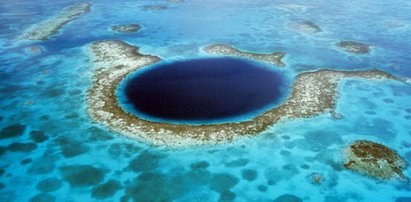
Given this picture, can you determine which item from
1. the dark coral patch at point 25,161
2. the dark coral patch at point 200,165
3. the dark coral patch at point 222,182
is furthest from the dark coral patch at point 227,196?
the dark coral patch at point 25,161

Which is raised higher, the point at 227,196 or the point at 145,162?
the point at 145,162

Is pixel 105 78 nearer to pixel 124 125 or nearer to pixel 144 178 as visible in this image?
pixel 124 125

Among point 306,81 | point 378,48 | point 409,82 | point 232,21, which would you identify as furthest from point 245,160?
point 232,21

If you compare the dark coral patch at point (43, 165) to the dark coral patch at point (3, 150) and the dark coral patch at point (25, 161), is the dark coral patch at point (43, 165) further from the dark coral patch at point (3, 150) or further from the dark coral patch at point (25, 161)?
the dark coral patch at point (3, 150)

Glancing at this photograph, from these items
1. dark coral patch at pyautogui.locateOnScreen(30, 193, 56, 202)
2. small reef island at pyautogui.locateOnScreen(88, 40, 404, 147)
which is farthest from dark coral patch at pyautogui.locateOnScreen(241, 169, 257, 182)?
dark coral patch at pyautogui.locateOnScreen(30, 193, 56, 202)

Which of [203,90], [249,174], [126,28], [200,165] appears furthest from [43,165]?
[126,28]

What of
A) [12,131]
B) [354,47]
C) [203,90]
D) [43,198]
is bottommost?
[43,198]

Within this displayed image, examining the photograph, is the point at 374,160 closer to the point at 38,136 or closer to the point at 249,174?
the point at 249,174
